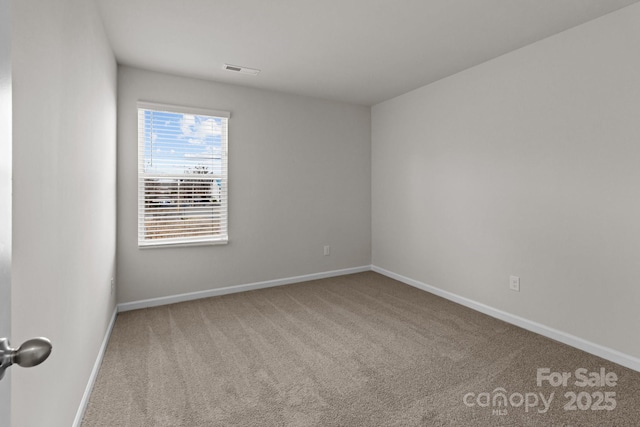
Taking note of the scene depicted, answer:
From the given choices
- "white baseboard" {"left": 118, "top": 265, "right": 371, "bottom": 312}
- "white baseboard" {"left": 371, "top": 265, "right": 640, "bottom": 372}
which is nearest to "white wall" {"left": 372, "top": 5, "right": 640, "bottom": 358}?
"white baseboard" {"left": 371, "top": 265, "right": 640, "bottom": 372}

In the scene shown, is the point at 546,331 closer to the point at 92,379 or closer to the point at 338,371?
the point at 338,371

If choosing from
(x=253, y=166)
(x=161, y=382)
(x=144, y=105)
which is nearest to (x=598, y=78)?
(x=253, y=166)

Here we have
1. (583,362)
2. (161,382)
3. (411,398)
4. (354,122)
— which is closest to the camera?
(411,398)

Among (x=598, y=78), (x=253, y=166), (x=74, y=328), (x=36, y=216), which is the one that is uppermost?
(x=598, y=78)

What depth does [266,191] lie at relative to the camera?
13.8ft

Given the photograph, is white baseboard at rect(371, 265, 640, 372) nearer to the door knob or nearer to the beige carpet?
the beige carpet

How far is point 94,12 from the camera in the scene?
2.23m

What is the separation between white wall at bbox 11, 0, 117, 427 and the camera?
107 cm

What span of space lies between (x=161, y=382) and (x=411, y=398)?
159 cm

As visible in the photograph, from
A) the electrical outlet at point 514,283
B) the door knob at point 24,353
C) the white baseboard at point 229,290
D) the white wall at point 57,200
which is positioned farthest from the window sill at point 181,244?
the door knob at point 24,353

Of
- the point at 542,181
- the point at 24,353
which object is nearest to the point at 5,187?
the point at 24,353

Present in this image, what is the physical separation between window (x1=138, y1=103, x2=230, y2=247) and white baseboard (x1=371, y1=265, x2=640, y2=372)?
8.68 ft

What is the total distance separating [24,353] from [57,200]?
1.01 m

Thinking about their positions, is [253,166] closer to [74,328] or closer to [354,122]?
[354,122]
